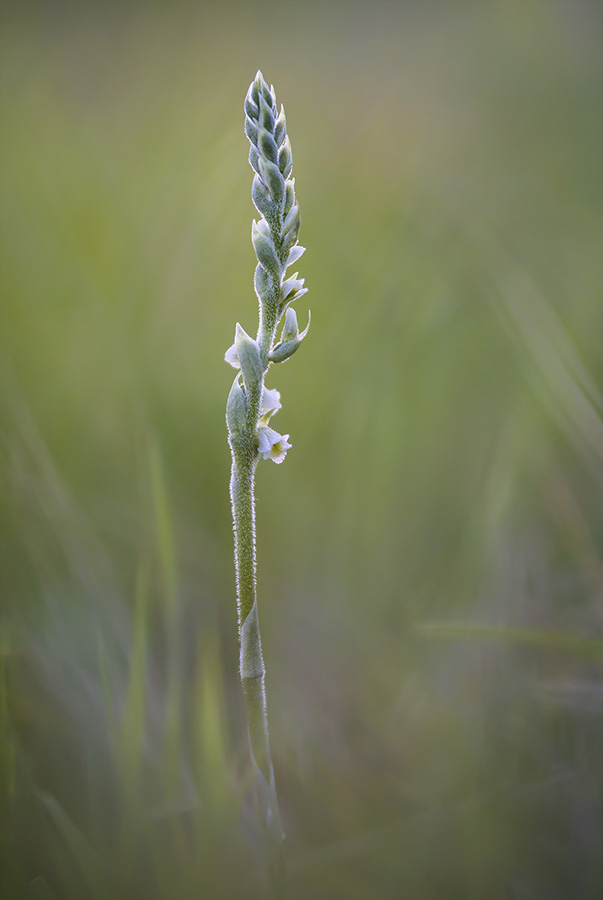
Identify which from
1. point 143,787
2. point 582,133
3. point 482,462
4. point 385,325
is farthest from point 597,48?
point 143,787

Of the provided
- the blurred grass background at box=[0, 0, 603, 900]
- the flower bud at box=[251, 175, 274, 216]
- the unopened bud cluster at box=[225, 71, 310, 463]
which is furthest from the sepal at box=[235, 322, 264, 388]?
the blurred grass background at box=[0, 0, 603, 900]

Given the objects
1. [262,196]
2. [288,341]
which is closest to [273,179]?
[262,196]

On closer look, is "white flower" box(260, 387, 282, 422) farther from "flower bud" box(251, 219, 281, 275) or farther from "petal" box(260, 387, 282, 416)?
"flower bud" box(251, 219, 281, 275)

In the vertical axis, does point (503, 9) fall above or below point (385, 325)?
above

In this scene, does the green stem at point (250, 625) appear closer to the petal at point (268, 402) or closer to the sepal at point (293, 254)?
the petal at point (268, 402)

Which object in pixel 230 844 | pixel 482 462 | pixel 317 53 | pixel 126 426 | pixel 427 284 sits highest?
pixel 317 53

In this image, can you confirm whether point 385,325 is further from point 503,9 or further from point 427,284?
point 503,9
